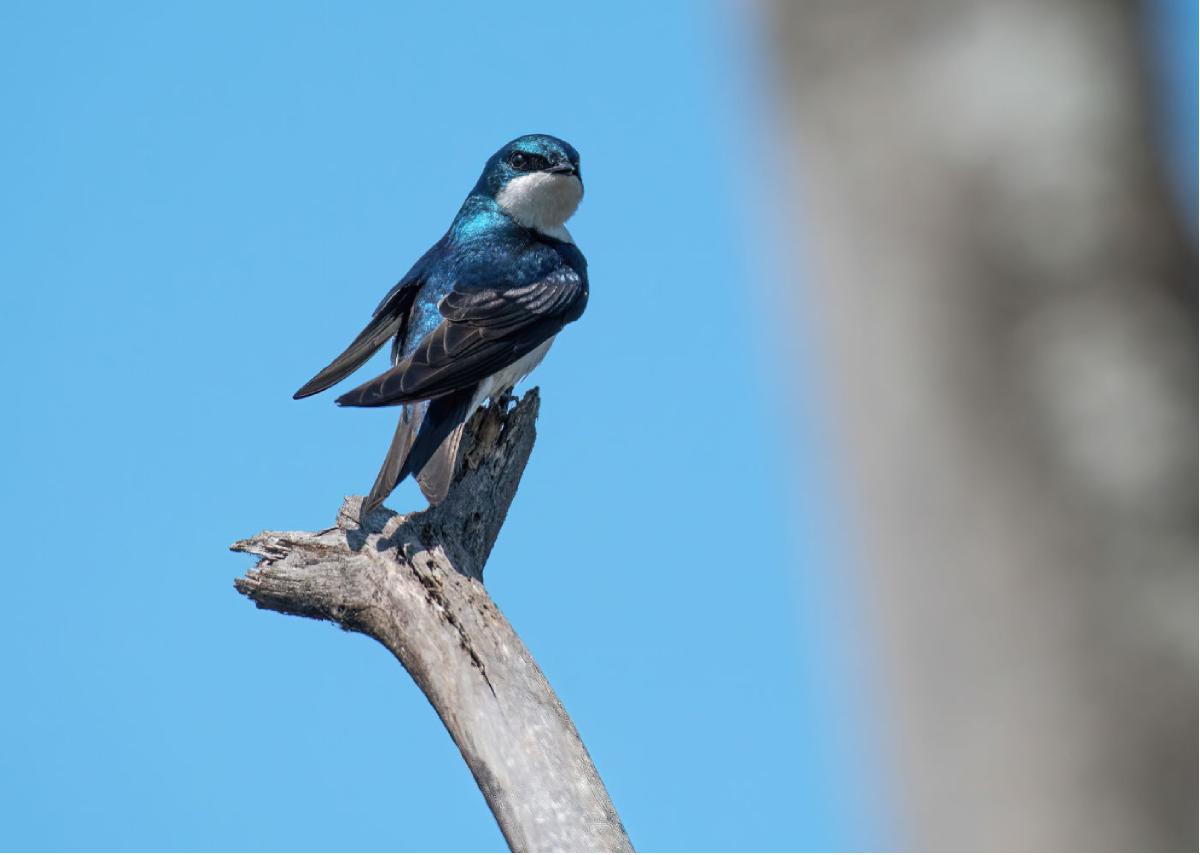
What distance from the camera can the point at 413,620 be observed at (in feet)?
18.8

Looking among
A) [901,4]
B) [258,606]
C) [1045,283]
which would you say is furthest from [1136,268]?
[258,606]

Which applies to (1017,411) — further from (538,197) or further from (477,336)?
(538,197)

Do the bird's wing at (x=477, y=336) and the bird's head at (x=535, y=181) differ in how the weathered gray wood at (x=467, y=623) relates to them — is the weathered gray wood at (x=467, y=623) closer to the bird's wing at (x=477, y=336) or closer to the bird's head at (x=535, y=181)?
the bird's wing at (x=477, y=336)

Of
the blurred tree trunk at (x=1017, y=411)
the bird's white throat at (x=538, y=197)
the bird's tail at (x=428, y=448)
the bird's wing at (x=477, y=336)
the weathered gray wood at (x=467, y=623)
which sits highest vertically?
the bird's white throat at (x=538, y=197)

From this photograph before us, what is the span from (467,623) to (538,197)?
407cm

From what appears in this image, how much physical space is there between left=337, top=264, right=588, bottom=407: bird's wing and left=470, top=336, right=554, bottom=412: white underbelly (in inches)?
4.5

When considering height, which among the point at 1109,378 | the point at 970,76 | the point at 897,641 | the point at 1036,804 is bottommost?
the point at 1036,804

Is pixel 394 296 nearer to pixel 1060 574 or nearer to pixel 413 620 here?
pixel 413 620

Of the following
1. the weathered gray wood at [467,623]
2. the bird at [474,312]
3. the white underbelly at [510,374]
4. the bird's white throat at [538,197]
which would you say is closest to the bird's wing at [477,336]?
the bird at [474,312]

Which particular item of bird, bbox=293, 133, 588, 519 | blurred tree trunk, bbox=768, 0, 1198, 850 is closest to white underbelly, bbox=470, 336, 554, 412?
bird, bbox=293, 133, 588, 519

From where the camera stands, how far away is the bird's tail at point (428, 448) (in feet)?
21.8

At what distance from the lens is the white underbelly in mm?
7648

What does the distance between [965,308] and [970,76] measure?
0.76 feet

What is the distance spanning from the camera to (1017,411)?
1.33m
